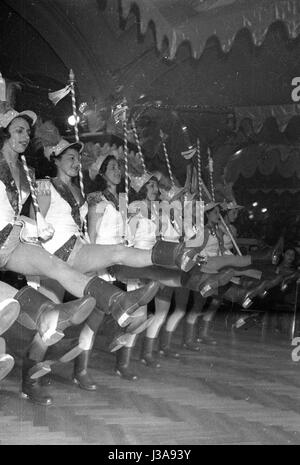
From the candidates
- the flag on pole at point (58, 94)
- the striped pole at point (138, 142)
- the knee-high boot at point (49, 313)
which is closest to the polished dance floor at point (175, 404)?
the knee-high boot at point (49, 313)

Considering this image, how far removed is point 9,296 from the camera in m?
2.45

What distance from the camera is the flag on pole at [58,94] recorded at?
302 cm

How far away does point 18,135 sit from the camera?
2723 millimetres

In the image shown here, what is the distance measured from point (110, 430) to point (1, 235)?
89cm

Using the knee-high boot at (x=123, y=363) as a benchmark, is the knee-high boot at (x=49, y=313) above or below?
above

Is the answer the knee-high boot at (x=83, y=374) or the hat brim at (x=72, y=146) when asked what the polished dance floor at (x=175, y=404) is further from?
the hat brim at (x=72, y=146)

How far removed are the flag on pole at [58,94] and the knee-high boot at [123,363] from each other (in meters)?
1.35

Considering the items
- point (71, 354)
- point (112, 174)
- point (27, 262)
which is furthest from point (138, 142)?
point (71, 354)

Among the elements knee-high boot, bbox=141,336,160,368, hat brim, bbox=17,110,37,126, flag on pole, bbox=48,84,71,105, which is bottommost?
knee-high boot, bbox=141,336,160,368

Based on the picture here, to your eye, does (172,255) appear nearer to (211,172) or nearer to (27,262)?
(27,262)

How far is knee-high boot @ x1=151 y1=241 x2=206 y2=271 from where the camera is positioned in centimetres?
293

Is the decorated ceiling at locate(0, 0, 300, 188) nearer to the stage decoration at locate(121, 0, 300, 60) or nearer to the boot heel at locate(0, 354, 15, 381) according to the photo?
the stage decoration at locate(121, 0, 300, 60)

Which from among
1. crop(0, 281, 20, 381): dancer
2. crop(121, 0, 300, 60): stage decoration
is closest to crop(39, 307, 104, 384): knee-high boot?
crop(0, 281, 20, 381): dancer

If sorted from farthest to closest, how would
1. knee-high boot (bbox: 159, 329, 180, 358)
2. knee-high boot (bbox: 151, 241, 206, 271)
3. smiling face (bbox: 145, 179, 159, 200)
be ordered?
knee-high boot (bbox: 159, 329, 180, 358)
smiling face (bbox: 145, 179, 159, 200)
knee-high boot (bbox: 151, 241, 206, 271)
